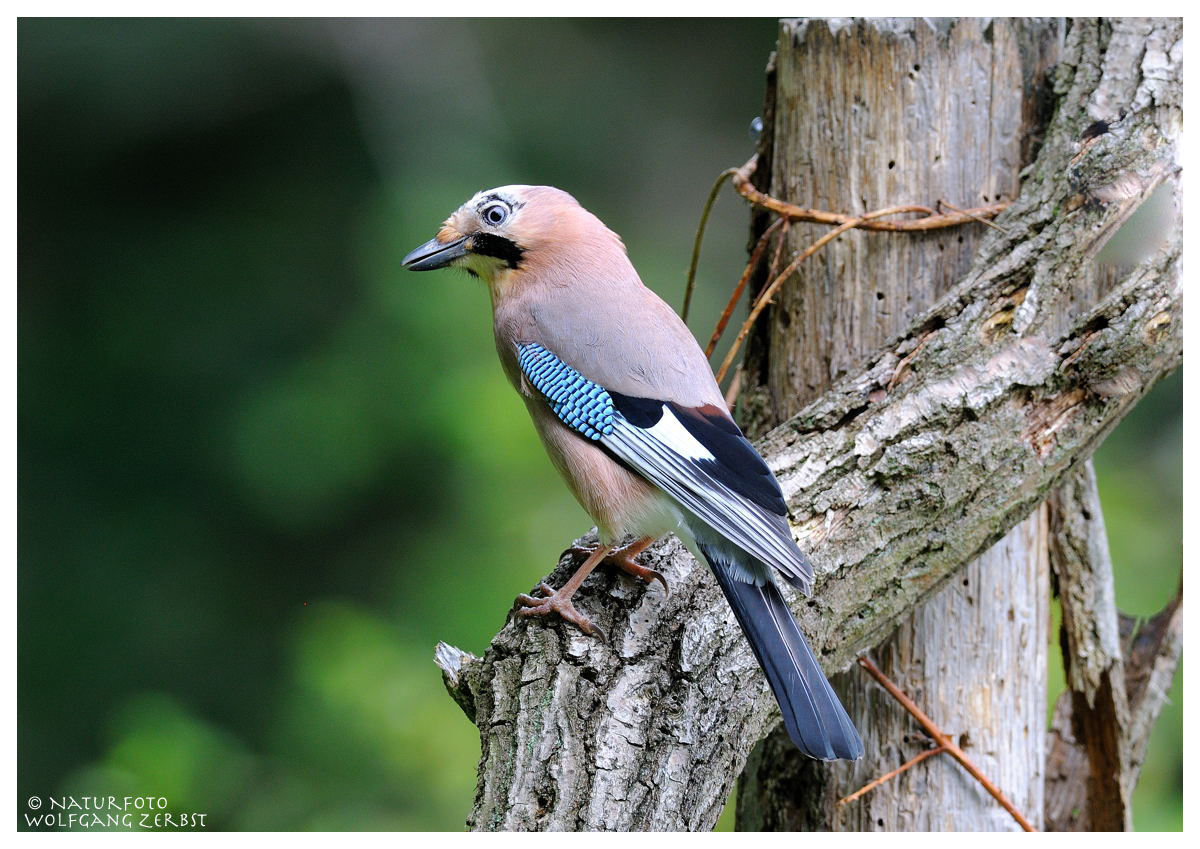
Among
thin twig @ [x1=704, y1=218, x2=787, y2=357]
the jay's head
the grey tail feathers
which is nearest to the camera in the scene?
the grey tail feathers

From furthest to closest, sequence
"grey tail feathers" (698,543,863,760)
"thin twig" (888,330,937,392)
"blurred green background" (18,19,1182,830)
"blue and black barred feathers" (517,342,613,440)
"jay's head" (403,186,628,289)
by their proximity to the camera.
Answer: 1. "blurred green background" (18,19,1182,830)
2. "jay's head" (403,186,628,289)
3. "thin twig" (888,330,937,392)
4. "blue and black barred feathers" (517,342,613,440)
5. "grey tail feathers" (698,543,863,760)

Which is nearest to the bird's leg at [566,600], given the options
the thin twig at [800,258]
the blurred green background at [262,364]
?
the thin twig at [800,258]

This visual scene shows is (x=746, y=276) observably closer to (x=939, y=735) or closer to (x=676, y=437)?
(x=676, y=437)

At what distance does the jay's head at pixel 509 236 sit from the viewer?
2459mm

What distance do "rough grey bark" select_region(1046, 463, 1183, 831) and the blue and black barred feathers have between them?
4.01 feet

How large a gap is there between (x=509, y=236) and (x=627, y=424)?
22.8 inches

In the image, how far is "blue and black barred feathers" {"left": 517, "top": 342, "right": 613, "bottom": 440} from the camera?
2.20 meters

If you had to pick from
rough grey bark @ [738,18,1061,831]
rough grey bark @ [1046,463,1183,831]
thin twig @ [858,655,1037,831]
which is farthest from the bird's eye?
rough grey bark @ [1046,463,1183,831]

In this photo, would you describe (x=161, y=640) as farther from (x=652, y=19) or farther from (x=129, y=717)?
(x=652, y=19)

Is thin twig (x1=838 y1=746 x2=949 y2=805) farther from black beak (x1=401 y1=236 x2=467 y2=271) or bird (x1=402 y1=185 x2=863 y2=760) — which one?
black beak (x1=401 y1=236 x2=467 y2=271)

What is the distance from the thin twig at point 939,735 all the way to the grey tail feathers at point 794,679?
2.01 feet

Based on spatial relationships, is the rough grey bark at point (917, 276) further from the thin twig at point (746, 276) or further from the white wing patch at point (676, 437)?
the white wing patch at point (676, 437)

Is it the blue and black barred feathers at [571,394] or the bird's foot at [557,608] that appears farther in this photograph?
the blue and black barred feathers at [571,394]
